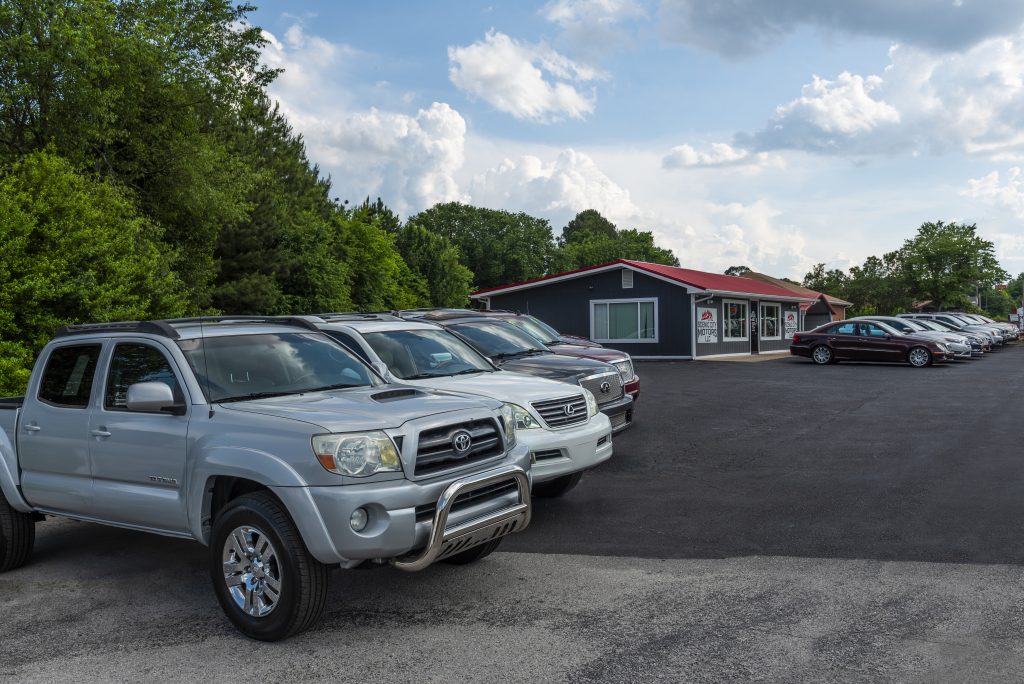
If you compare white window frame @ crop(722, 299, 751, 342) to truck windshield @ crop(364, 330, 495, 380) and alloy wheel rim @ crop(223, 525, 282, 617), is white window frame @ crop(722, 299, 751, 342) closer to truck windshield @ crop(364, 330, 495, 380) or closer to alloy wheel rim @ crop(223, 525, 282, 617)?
truck windshield @ crop(364, 330, 495, 380)

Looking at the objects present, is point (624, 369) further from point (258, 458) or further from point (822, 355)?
point (822, 355)

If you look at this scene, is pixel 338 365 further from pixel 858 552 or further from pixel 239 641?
pixel 858 552

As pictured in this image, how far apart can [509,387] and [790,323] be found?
3796 cm

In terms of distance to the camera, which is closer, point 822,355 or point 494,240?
point 822,355

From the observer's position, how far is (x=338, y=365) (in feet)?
19.9

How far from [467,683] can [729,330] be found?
108ft

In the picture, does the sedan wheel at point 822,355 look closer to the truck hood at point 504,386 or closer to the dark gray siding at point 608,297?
the dark gray siding at point 608,297

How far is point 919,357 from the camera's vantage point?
26203 millimetres

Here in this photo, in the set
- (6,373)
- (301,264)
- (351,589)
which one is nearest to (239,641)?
(351,589)

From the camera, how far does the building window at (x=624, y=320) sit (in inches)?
1318

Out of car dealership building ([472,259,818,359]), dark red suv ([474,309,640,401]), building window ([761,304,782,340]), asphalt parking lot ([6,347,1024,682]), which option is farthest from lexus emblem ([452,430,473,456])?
building window ([761,304,782,340])

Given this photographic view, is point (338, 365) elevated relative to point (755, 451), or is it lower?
elevated

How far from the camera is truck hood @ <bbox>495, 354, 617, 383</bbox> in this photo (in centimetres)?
988

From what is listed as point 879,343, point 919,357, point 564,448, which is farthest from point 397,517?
point 879,343
